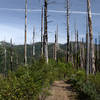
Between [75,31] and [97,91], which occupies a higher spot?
[75,31]

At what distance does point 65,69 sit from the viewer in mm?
17719

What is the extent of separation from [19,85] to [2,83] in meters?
0.60

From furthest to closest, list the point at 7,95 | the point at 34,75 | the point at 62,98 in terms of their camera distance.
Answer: the point at 62,98, the point at 34,75, the point at 7,95

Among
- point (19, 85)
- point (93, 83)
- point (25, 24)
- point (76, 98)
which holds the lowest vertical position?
point (76, 98)

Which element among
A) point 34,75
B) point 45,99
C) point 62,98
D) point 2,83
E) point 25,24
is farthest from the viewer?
point 25,24

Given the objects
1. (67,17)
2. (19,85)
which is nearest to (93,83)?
(19,85)

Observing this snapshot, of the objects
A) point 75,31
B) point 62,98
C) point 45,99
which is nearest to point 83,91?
point 62,98

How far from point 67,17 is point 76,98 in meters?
12.4

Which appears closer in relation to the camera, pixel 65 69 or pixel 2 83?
pixel 2 83

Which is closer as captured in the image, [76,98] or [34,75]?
[34,75]

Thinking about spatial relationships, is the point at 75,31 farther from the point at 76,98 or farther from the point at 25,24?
the point at 76,98

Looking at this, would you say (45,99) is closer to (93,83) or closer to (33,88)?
(33,88)

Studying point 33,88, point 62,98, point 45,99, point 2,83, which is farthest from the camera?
point 62,98

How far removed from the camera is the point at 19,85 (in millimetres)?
5836
